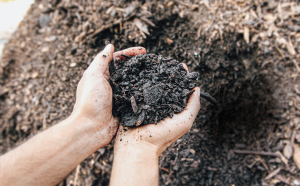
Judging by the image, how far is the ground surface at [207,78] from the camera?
10.3 ft

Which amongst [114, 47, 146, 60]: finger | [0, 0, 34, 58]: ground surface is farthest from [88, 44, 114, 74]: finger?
[0, 0, 34, 58]: ground surface

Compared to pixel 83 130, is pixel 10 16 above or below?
above

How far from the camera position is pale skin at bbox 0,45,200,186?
205 cm

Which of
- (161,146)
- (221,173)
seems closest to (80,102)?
(161,146)

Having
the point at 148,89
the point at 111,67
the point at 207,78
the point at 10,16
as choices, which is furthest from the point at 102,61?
the point at 10,16

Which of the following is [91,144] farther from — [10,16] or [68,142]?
[10,16]

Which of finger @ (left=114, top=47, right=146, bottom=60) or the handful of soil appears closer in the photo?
the handful of soil

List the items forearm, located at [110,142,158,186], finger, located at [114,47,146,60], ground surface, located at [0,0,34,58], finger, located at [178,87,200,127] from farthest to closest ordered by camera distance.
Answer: ground surface, located at [0,0,34,58] < finger, located at [114,47,146,60] < finger, located at [178,87,200,127] < forearm, located at [110,142,158,186]

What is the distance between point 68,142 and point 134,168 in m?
0.84

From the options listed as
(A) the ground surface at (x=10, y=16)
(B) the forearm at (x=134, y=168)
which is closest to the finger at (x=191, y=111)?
(B) the forearm at (x=134, y=168)

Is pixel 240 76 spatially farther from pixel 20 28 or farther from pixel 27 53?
pixel 20 28

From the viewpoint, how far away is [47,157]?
A: 2051 millimetres

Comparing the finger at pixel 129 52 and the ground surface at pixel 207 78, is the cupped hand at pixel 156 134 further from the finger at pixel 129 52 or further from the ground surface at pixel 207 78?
the finger at pixel 129 52

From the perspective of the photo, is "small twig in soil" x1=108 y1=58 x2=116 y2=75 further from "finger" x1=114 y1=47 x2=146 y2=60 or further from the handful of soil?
"finger" x1=114 y1=47 x2=146 y2=60
